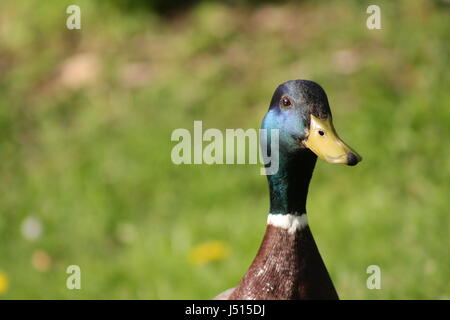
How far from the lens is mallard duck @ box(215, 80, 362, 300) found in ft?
6.89

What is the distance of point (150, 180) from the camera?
421 cm

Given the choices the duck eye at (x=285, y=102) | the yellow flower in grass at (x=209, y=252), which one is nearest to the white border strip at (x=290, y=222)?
the duck eye at (x=285, y=102)

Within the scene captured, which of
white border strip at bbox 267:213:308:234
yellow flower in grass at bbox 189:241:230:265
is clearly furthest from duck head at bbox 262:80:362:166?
yellow flower in grass at bbox 189:241:230:265

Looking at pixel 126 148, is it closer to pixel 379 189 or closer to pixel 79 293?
pixel 79 293

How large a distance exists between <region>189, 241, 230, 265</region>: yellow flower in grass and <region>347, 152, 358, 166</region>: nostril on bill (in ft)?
5.62

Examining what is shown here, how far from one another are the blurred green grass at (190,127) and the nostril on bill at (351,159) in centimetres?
123

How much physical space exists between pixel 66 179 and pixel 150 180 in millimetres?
409

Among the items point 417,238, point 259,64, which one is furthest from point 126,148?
point 417,238

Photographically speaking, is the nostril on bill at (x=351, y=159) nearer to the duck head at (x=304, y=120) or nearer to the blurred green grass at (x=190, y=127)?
the duck head at (x=304, y=120)

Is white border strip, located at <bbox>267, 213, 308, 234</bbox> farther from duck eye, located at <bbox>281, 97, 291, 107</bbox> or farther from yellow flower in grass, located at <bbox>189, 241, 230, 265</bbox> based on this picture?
yellow flower in grass, located at <bbox>189, 241, 230, 265</bbox>

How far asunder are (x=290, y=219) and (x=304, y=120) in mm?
265

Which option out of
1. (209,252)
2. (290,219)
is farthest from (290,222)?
(209,252)

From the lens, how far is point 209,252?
363 cm

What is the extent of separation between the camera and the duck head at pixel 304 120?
202cm
